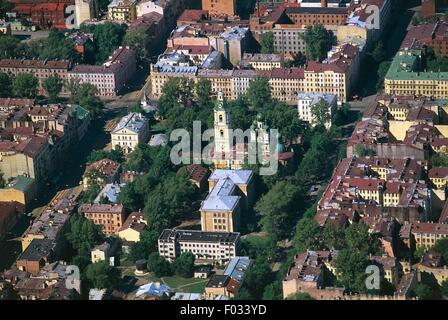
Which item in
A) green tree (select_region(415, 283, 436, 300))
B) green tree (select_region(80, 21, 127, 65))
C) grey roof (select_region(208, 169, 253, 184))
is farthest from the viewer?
green tree (select_region(80, 21, 127, 65))

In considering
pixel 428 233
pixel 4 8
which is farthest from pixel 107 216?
pixel 4 8

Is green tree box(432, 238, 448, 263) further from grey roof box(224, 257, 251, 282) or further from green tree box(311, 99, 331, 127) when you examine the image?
green tree box(311, 99, 331, 127)

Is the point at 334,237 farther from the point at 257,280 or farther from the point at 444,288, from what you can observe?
the point at 444,288

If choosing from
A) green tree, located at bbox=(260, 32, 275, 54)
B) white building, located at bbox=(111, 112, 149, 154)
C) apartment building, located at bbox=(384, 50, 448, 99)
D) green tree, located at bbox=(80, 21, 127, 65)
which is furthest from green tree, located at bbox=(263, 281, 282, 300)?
green tree, located at bbox=(80, 21, 127, 65)

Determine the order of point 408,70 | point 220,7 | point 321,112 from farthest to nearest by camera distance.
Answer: point 220,7, point 408,70, point 321,112

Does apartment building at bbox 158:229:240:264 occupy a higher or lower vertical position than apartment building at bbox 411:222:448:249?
lower

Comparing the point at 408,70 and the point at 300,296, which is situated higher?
the point at 408,70

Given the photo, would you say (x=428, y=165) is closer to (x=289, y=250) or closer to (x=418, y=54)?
(x=289, y=250)
